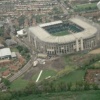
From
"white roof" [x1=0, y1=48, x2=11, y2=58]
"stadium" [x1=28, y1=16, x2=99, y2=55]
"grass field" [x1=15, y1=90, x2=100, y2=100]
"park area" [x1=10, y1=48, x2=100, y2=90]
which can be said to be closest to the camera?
"grass field" [x1=15, y1=90, x2=100, y2=100]

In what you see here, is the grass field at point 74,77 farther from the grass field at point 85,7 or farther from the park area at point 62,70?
the grass field at point 85,7

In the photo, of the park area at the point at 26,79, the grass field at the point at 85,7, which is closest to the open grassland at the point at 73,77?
the park area at the point at 26,79

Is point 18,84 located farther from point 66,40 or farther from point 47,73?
point 66,40

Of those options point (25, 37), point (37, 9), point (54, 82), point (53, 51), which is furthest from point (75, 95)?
point (37, 9)

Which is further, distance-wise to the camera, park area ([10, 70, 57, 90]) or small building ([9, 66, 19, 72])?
small building ([9, 66, 19, 72])

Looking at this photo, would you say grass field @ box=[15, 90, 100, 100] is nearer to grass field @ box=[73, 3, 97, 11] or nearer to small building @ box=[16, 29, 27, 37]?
small building @ box=[16, 29, 27, 37]

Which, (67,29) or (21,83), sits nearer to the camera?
(21,83)

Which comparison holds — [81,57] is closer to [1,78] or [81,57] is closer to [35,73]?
[35,73]

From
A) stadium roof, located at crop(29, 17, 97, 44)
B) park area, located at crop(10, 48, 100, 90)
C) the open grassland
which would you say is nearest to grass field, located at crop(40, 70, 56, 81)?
park area, located at crop(10, 48, 100, 90)
